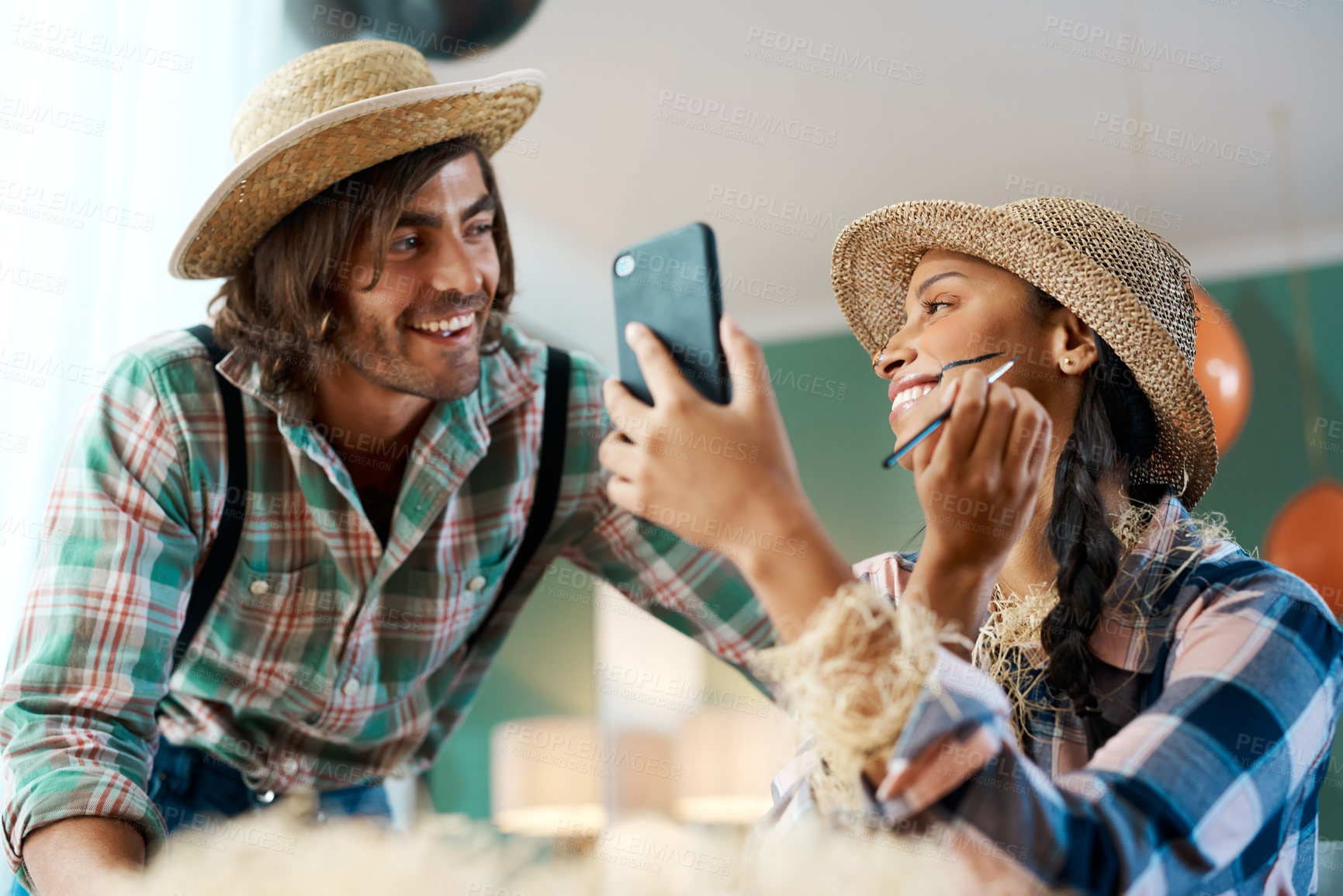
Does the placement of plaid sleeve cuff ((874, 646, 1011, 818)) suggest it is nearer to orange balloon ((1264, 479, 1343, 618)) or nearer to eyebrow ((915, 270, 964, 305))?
eyebrow ((915, 270, 964, 305))

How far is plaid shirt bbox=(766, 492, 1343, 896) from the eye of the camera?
61cm

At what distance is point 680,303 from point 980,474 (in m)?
0.26

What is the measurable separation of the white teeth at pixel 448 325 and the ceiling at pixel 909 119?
5.13 feet

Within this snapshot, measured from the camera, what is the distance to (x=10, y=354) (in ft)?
5.22

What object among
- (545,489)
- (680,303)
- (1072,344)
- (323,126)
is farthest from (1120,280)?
(323,126)

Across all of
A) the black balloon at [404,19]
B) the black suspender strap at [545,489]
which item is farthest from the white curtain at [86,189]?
the black suspender strap at [545,489]

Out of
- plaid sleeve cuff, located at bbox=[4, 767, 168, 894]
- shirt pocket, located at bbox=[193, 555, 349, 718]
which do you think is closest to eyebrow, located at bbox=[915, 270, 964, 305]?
shirt pocket, located at bbox=[193, 555, 349, 718]

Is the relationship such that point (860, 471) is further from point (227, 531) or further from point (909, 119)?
point (227, 531)

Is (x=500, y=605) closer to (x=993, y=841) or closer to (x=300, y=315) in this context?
(x=300, y=315)

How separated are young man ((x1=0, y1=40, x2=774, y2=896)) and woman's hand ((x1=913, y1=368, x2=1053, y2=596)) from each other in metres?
0.68

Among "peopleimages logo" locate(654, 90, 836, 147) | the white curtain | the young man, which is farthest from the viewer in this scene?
"peopleimages logo" locate(654, 90, 836, 147)

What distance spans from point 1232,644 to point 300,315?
3.92ft

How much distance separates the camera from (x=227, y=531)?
1283 mm

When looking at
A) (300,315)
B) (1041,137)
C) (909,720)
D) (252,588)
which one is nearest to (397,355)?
(300,315)
